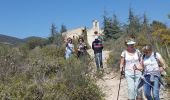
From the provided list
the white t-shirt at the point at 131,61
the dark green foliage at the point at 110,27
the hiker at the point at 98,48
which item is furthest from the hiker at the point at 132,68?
the dark green foliage at the point at 110,27

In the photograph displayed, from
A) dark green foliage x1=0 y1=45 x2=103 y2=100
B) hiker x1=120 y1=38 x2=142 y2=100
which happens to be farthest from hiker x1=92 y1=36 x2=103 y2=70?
hiker x1=120 y1=38 x2=142 y2=100

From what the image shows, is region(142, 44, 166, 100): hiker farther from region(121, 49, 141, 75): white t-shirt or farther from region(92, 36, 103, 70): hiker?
region(92, 36, 103, 70): hiker

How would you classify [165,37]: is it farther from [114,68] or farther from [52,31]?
[52,31]

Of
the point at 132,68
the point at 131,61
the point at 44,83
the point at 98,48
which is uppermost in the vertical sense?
the point at 98,48

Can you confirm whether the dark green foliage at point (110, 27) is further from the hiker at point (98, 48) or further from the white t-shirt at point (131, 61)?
the white t-shirt at point (131, 61)

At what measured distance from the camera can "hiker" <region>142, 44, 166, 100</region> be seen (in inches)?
416

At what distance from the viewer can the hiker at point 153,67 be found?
34.7 ft

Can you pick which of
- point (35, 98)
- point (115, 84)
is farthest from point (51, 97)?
point (115, 84)

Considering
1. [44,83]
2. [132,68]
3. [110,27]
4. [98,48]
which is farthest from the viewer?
[110,27]

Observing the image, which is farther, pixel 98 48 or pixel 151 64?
pixel 98 48

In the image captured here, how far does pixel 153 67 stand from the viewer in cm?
1061

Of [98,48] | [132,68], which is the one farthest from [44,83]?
[98,48]

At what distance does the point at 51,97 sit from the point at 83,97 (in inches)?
61.1

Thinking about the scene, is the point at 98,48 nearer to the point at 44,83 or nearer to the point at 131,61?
the point at 44,83
